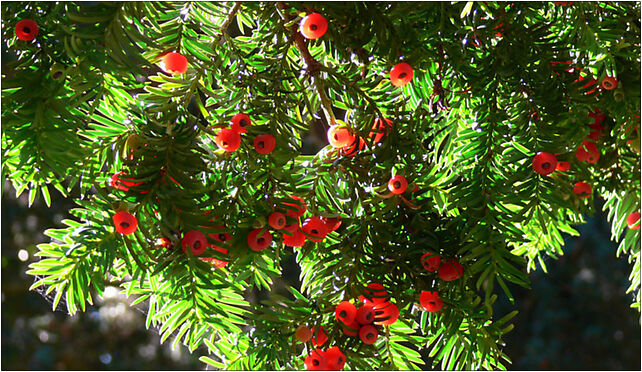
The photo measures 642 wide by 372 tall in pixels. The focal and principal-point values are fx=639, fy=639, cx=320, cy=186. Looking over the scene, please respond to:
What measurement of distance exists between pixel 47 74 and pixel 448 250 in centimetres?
27

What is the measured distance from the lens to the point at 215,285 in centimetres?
38

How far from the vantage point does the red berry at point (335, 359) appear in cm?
41

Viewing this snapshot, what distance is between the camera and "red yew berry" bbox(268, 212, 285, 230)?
393 mm

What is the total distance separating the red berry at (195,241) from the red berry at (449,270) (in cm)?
16

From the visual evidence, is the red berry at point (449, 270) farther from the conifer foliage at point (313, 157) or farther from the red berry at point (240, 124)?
the red berry at point (240, 124)

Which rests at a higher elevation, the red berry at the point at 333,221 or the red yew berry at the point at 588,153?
the red yew berry at the point at 588,153

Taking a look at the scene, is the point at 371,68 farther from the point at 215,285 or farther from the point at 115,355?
the point at 115,355

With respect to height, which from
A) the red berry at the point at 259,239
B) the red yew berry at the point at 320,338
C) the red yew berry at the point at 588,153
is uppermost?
the red yew berry at the point at 588,153

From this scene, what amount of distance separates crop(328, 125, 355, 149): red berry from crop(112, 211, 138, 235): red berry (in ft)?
0.49

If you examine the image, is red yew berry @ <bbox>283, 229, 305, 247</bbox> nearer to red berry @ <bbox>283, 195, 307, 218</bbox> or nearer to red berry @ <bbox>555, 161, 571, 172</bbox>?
red berry @ <bbox>283, 195, 307, 218</bbox>

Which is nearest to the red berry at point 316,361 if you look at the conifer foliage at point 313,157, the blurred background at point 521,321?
the conifer foliage at point 313,157

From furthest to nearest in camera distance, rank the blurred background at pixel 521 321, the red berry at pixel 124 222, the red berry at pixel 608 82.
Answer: the blurred background at pixel 521 321, the red berry at pixel 608 82, the red berry at pixel 124 222

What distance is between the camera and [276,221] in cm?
39

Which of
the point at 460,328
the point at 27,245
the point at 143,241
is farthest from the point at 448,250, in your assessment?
the point at 27,245
